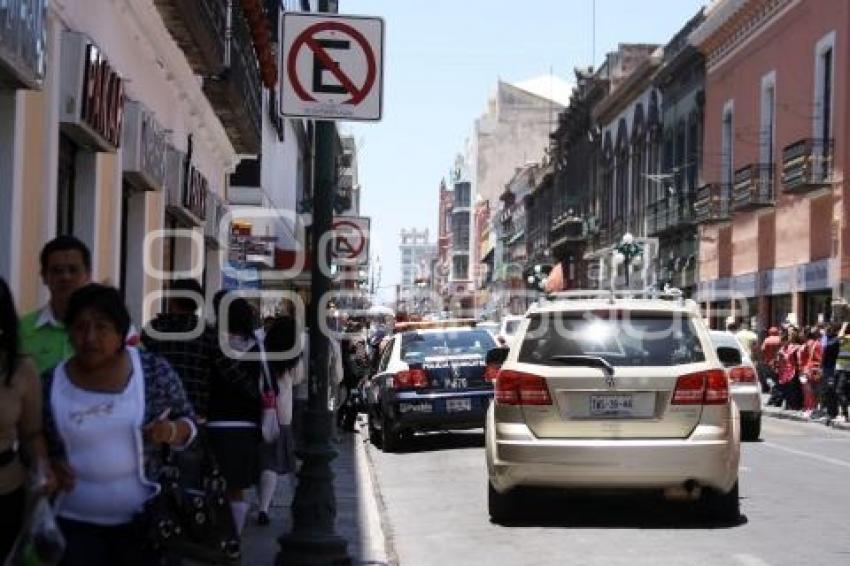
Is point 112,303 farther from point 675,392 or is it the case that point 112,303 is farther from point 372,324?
point 372,324

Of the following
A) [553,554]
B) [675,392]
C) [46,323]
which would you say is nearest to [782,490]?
[675,392]

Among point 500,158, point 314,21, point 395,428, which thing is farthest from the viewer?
point 500,158

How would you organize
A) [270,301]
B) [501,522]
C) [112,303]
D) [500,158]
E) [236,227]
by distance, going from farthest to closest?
[500,158], [270,301], [236,227], [501,522], [112,303]

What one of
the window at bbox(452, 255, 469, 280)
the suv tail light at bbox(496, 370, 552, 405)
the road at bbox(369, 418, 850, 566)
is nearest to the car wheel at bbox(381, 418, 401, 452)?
the road at bbox(369, 418, 850, 566)

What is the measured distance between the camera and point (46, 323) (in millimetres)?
6008

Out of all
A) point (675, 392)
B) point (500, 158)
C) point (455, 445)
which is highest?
point (500, 158)

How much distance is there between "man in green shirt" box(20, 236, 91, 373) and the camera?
5.94 metres

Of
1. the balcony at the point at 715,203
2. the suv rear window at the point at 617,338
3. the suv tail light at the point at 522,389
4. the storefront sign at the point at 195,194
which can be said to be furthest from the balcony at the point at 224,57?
the balcony at the point at 715,203

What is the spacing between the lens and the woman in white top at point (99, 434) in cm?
520

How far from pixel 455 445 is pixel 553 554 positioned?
9.10 metres

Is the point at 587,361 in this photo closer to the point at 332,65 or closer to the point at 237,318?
the point at 237,318

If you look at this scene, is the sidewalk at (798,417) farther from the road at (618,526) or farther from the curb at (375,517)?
the curb at (375,517)

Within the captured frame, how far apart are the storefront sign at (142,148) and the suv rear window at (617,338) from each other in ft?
17.6

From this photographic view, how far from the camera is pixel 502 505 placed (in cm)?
1107
